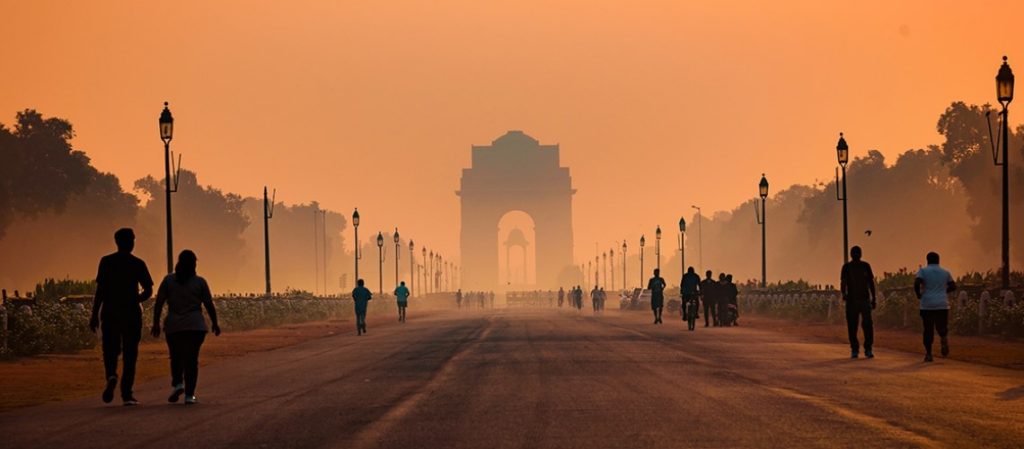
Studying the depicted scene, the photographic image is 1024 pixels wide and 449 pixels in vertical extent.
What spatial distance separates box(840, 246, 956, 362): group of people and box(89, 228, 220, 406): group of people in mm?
11259

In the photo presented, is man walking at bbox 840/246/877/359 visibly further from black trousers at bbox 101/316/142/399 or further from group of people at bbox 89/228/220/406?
black trousers at bbox 101/316/142/399

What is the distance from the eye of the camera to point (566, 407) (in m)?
15.2

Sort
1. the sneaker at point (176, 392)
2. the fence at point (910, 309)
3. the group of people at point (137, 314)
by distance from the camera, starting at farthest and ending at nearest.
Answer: the fence at point (910, 309) → the group of people at point (137, 314) → the sneaker at point (176, 392)

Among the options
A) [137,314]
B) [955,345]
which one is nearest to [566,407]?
[137,314]

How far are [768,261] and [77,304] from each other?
135m

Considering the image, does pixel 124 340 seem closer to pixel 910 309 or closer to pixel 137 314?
pixel 137 314

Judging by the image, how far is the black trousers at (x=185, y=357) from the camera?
17.1 metres

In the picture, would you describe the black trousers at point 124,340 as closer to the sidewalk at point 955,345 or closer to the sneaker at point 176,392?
the sneaker at point 176,392

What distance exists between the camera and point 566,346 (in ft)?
99.0

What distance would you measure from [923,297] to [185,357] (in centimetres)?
1253

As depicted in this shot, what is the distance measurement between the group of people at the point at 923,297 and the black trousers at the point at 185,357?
11.3 metres

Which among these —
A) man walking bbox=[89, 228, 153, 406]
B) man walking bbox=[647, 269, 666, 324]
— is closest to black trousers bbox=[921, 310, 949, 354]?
man walking bbox=[89, 228, 153, 406]

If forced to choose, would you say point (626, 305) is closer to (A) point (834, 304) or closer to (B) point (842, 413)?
(A) point (834, 304)

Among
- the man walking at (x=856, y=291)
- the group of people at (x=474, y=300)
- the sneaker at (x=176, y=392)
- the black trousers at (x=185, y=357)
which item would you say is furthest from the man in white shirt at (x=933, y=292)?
the group of people at (x=474, y=300)
